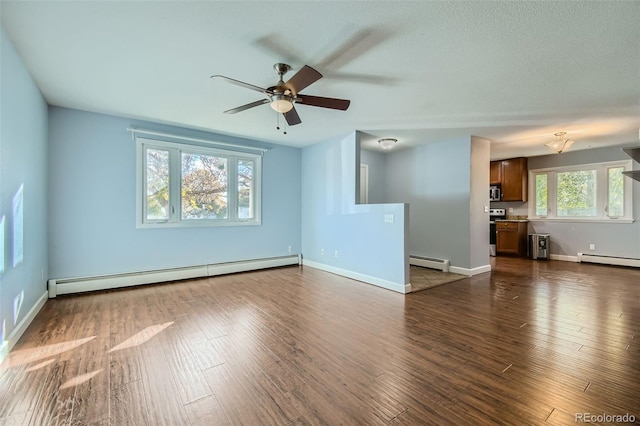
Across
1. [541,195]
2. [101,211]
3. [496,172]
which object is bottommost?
[101,211]

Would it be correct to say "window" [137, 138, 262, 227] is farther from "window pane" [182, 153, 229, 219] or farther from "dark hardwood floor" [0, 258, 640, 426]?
"dark hardwood floor" [0, 258, 640, 426]

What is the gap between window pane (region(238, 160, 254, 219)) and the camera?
5309 mm

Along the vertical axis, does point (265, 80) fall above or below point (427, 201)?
above

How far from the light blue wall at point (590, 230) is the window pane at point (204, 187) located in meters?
7.36

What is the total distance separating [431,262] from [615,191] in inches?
170

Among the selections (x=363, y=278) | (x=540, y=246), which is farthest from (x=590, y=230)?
(x=363, y=278)

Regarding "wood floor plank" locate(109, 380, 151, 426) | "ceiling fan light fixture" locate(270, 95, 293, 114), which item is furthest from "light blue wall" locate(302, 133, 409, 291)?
"wood floor plank" locate(109, 380, 151, 426)

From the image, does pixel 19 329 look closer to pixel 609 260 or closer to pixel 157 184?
pixel 157 184

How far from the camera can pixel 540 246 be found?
666 centimetres

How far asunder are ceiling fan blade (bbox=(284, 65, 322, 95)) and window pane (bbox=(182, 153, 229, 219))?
9.62 feet

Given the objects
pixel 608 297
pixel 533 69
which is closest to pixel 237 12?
pixel 533 69

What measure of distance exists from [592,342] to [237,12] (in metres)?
3.93

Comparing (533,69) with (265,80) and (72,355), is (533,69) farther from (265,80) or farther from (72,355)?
(72,355)

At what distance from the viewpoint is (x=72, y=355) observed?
2254 mm
